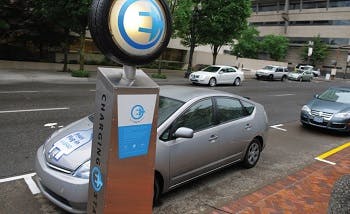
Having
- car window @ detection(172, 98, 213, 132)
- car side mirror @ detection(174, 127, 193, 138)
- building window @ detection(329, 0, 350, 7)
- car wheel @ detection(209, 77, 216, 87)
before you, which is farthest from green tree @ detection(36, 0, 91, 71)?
building window @ detection(329, 0, 350, 7)

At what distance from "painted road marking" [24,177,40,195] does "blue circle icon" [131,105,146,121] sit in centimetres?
299

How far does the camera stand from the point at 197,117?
17.6 feet

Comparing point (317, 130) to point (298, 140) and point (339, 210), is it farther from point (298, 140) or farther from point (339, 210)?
point (339, 210)

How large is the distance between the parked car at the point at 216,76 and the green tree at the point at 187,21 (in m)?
4.05

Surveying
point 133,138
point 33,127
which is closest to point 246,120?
point 133,138

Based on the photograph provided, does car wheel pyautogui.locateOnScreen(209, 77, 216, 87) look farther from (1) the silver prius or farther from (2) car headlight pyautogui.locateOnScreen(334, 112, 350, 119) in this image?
(1) the silver prius

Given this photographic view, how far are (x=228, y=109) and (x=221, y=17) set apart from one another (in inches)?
894

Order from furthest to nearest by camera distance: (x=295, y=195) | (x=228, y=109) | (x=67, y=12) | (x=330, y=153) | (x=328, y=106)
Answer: (x=67, y=12)
(x=328, y=106)
(x=330, y=153)
(x=228, y=109)
(x=295, y=195)

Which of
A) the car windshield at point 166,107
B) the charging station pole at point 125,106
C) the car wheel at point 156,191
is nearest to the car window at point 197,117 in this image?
the car windshield at point 166,107

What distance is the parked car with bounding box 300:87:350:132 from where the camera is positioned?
1024 centimetres

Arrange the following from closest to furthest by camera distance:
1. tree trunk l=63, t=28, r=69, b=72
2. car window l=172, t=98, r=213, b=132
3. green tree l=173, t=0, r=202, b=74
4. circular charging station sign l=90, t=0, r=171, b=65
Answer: circular charging station sign l=90, t=0, r=171, b=65 → car window l=172, t=98, r=213, b=132 → tree trunk l=63, t=28, r=69, b=72 → green tree l=173, t=0, r=202, b=74

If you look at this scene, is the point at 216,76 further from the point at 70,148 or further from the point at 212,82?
the point at 70,148

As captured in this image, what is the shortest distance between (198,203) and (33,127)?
15.9ft

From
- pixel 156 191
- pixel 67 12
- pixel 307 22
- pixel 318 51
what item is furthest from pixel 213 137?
pixel 307 22
